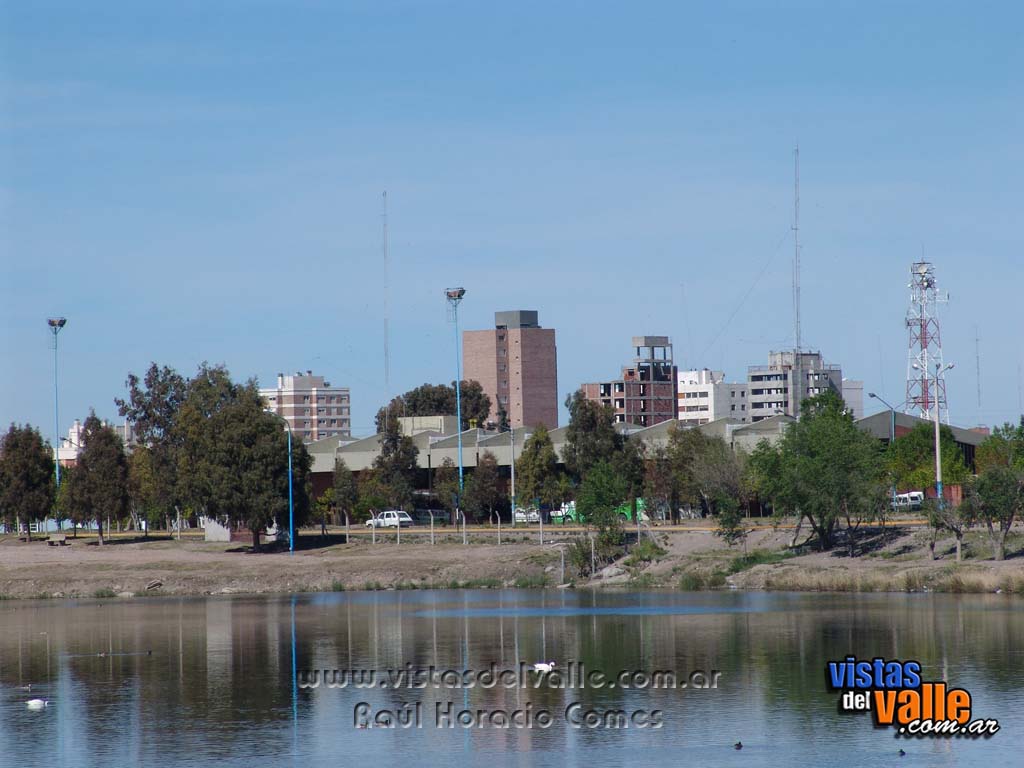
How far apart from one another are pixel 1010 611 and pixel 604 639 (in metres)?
16.6

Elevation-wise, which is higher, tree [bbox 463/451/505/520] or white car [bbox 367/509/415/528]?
tree [bbox 463/451/505/520]

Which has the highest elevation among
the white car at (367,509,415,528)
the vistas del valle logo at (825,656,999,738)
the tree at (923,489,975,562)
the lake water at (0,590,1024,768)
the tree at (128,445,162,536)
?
the tree at (128,445,162,536)

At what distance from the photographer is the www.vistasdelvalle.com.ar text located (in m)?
40.4

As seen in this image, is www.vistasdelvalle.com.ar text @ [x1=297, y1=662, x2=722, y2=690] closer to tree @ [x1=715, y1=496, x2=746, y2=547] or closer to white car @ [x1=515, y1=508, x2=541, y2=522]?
tree @ [x1=715, y1=496, x2=746, y2=547]

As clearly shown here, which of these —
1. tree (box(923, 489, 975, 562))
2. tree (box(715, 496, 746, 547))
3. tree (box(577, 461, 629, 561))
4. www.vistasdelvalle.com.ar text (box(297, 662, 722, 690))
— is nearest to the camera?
www.vistasdelvalle.com.ar text (box(297, 662, 722, 690))

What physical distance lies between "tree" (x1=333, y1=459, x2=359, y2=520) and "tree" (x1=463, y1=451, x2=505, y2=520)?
1076cm

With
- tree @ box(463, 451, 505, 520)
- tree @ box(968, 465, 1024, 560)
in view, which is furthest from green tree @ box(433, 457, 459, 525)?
tree @ box(968, 465, 1024, 560)

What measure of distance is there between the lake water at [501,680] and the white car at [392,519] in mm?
54263

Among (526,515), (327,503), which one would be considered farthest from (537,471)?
(327,503)

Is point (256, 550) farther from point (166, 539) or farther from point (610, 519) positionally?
point (610, 519)

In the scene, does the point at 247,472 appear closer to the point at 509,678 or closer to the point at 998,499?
the point at 998,499

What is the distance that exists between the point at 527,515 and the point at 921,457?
32.7 m

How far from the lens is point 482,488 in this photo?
407 feet

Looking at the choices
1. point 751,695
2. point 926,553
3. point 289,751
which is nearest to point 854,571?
point 926,553
